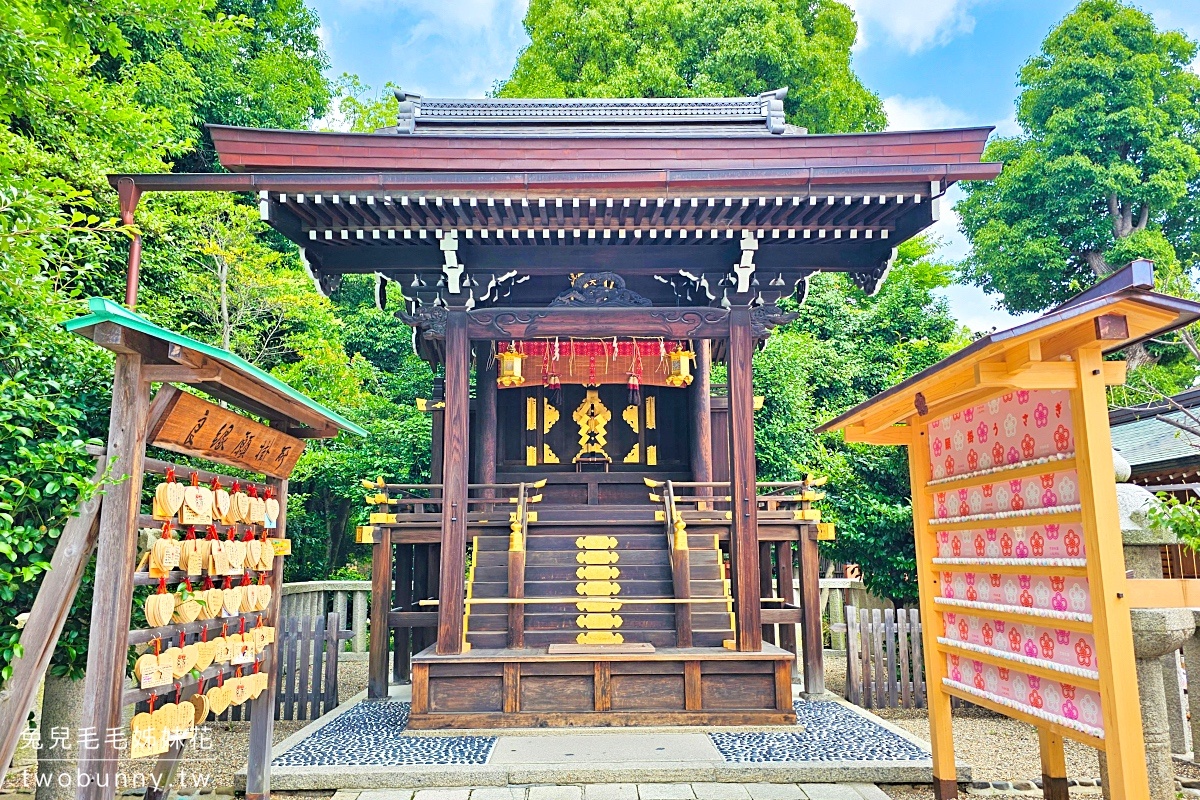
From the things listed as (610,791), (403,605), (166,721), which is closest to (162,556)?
(166,721)

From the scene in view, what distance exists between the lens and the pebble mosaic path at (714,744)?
612 cm

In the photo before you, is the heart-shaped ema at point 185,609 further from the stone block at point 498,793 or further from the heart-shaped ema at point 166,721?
the stone block at point 498,793

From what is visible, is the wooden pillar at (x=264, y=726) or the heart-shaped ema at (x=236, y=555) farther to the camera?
the wooden pillar at (x=264, y=726)

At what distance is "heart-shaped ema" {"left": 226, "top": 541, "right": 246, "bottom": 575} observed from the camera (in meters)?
4.52

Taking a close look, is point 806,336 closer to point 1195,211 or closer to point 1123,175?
point 1123,175

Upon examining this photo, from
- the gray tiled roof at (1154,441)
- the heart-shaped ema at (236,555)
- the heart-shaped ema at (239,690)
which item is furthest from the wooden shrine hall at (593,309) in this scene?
the gray tiled roof at (1154,441)

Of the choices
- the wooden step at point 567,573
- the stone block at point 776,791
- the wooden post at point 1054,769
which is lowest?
the stone block at point 776,791

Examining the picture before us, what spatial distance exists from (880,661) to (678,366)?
422cm

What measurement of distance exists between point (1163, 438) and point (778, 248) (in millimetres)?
6055

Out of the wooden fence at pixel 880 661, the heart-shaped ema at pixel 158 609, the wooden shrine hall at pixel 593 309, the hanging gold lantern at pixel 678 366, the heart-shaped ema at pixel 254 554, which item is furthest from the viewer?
the hanging gold lantern at pixel 678 366

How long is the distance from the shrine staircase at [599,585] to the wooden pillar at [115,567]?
178 inches

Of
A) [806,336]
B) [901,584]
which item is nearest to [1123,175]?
[806,336]

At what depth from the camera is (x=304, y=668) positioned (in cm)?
857

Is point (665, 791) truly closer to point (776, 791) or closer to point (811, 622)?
point (776, 791)
